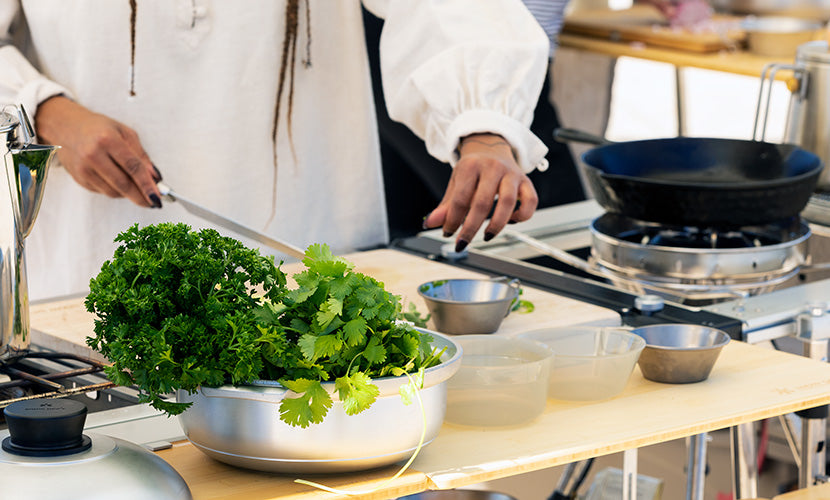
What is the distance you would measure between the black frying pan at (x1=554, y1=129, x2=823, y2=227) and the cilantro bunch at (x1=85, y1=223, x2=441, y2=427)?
0.59 meters

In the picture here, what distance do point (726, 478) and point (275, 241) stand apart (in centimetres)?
145

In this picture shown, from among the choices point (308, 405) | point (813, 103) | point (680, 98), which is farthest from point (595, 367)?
point (680, 98)

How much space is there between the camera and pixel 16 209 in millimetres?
891

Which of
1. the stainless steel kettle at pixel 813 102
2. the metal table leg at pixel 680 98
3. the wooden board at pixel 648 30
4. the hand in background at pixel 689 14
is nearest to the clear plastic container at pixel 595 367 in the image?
the stainless steel kettle at pixel 813 102

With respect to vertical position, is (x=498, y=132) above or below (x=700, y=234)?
above

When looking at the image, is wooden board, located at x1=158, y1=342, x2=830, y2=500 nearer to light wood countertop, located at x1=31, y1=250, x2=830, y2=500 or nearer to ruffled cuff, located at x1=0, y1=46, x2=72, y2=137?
light wood countertop, located at x1=31, y1=250, x2=830, y2=500

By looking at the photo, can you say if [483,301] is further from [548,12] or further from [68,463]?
[548,12]

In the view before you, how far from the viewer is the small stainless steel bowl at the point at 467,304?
110 centimetres

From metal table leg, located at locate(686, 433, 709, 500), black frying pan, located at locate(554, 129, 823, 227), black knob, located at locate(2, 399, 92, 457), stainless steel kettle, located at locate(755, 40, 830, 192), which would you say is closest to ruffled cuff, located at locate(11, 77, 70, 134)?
black frying pan, located at locate(554, 129, 823, 227)

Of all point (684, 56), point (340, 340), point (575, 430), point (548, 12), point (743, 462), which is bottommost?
point (743, 462)

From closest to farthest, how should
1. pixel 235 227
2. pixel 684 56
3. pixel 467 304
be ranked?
pixel 467 304 → pixel 235 227 → pixel 684 56

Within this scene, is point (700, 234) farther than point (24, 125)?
Yes

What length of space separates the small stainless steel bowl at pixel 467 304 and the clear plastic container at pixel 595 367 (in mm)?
100

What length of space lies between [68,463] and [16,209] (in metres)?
0.27
